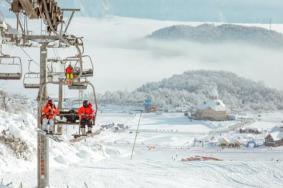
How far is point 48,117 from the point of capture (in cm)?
1523

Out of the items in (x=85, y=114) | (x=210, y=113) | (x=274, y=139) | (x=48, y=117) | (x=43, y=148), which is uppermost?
(x=85, y=114)

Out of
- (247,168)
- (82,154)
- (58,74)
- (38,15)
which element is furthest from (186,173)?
(38,15)

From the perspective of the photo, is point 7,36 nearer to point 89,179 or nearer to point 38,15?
point 38,15

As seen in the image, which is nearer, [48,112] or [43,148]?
[48,112]

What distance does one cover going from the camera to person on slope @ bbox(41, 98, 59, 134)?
49.7 feet

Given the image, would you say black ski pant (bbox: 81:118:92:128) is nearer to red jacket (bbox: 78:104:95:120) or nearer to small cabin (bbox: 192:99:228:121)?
red jacket (bbox: 78:104:95:120)

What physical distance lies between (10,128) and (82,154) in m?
6.48

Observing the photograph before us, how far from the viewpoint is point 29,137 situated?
2911cm

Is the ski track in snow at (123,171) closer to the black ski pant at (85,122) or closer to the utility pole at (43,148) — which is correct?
the utility pole at (43,148)

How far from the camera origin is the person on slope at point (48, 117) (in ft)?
49.7

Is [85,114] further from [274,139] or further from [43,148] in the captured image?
[274,139]

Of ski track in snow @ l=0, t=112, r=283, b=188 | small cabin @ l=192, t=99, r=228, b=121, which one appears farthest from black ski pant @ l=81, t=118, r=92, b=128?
small cabin @ l=192, t=99, r=228, b=121

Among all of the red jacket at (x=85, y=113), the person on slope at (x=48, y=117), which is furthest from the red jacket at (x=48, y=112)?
the red jacket at (x=85, y=113)

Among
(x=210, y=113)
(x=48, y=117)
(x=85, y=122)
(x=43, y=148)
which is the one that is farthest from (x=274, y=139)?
(x=210, y=113)
